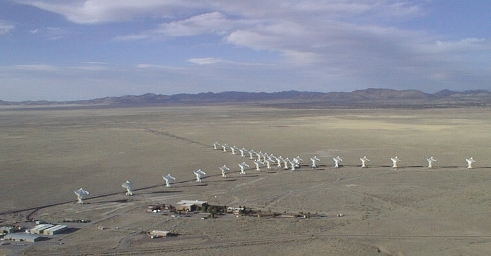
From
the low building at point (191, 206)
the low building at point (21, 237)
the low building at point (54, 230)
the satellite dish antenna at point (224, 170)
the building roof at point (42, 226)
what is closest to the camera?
the low building at point (21, 237)

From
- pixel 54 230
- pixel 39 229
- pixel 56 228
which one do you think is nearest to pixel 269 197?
pixel 56 228

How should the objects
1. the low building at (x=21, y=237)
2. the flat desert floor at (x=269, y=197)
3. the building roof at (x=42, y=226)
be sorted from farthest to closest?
the building roof at (x=42, y=226) < the low building at (x=21, y=237) < the flat desert floor at (x=269, y=197)

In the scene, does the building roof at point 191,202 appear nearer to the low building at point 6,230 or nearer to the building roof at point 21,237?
the building roof at point 21,237

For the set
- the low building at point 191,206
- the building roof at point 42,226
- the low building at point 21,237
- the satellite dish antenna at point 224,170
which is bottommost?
the low building at point 21,237

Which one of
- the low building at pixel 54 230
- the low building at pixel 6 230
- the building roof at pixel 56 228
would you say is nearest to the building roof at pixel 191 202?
the building roof at pixel 56 228

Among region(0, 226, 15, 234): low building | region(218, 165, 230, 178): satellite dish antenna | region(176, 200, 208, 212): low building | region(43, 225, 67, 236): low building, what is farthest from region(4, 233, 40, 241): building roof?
region(218, 165, 230, 178): satellite dish antenna

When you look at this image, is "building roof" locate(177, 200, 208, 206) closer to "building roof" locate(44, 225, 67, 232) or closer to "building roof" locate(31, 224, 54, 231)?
"building roof" locate(44, 225, 67, 232)

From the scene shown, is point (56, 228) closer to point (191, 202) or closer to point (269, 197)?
point (191, 202)

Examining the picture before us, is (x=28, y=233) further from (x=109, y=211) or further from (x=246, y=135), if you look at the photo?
(x=246, y=135)
